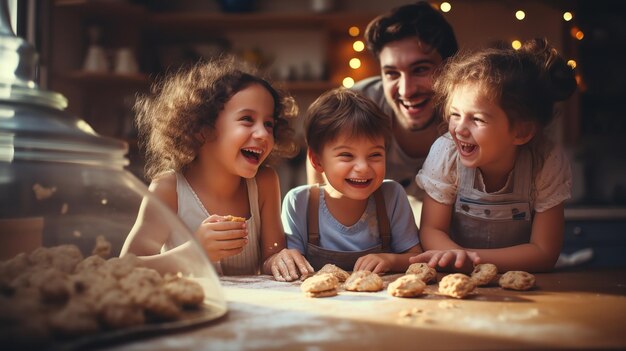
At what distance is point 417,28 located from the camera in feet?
6.88

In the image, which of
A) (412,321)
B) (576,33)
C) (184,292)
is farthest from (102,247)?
(576,33)

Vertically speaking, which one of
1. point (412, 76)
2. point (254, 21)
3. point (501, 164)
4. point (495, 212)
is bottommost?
point (495, 212)

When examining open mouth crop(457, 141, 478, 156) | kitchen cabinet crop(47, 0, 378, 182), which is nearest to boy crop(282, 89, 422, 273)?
open mouth crop(457, 141, 478, 156)

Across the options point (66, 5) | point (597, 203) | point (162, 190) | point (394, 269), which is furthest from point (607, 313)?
point (66, 5)

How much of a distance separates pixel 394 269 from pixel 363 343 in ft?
2.35

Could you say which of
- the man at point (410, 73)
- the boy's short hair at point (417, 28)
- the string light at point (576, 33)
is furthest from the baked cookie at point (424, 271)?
the string light at point (576, 33)

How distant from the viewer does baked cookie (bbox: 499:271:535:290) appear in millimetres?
1146

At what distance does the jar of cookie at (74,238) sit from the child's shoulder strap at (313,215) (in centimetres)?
70

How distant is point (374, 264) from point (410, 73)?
0.93 meters

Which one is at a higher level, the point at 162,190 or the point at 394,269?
the point at 162,190

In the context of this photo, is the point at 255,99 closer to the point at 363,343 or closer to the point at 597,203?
the point at 363,343

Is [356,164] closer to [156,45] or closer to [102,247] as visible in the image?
[102,247]

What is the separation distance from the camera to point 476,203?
1651 mm

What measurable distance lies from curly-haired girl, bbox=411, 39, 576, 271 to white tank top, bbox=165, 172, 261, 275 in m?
0.46
